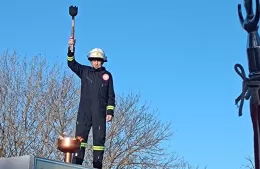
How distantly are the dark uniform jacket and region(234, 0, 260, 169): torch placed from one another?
4925 mm

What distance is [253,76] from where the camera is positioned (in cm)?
1293

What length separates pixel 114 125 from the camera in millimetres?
24766

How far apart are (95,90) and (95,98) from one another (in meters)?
0.12

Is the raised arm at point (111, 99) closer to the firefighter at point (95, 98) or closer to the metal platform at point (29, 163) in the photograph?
the firefighter at point (95, 98)

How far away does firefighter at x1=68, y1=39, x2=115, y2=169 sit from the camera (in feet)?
27.9

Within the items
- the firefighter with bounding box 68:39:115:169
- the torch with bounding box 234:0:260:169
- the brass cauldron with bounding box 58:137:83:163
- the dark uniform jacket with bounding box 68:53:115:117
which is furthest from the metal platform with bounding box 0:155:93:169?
the torch with bounding box 234:0:260:169

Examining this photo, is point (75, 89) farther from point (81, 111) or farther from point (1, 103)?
point (81, 111)

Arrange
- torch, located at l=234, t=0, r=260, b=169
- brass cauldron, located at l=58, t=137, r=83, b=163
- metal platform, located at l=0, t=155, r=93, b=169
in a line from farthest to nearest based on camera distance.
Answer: torch, located at l=234, t=0, r=260, b=169 < brass cauldron, located at l=58, t=137, r=83, b=163 < metal platform, located at l=0, t=155, r=93, b=169

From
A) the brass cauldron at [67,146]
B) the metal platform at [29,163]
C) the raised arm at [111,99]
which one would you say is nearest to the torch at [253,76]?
the raised arm at [111,99]

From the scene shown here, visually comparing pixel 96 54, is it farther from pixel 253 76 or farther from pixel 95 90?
pixel 253 76

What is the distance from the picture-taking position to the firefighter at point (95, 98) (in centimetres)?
851

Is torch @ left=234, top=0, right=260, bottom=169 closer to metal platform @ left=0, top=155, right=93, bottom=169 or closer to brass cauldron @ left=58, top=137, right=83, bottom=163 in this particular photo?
brass cauldron @ left=58, top=137, right=83, bottom=163

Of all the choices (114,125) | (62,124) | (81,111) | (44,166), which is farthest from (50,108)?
(44,166)

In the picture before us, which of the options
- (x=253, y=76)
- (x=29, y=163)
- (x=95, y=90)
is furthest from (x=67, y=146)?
(x=253, y=76)
